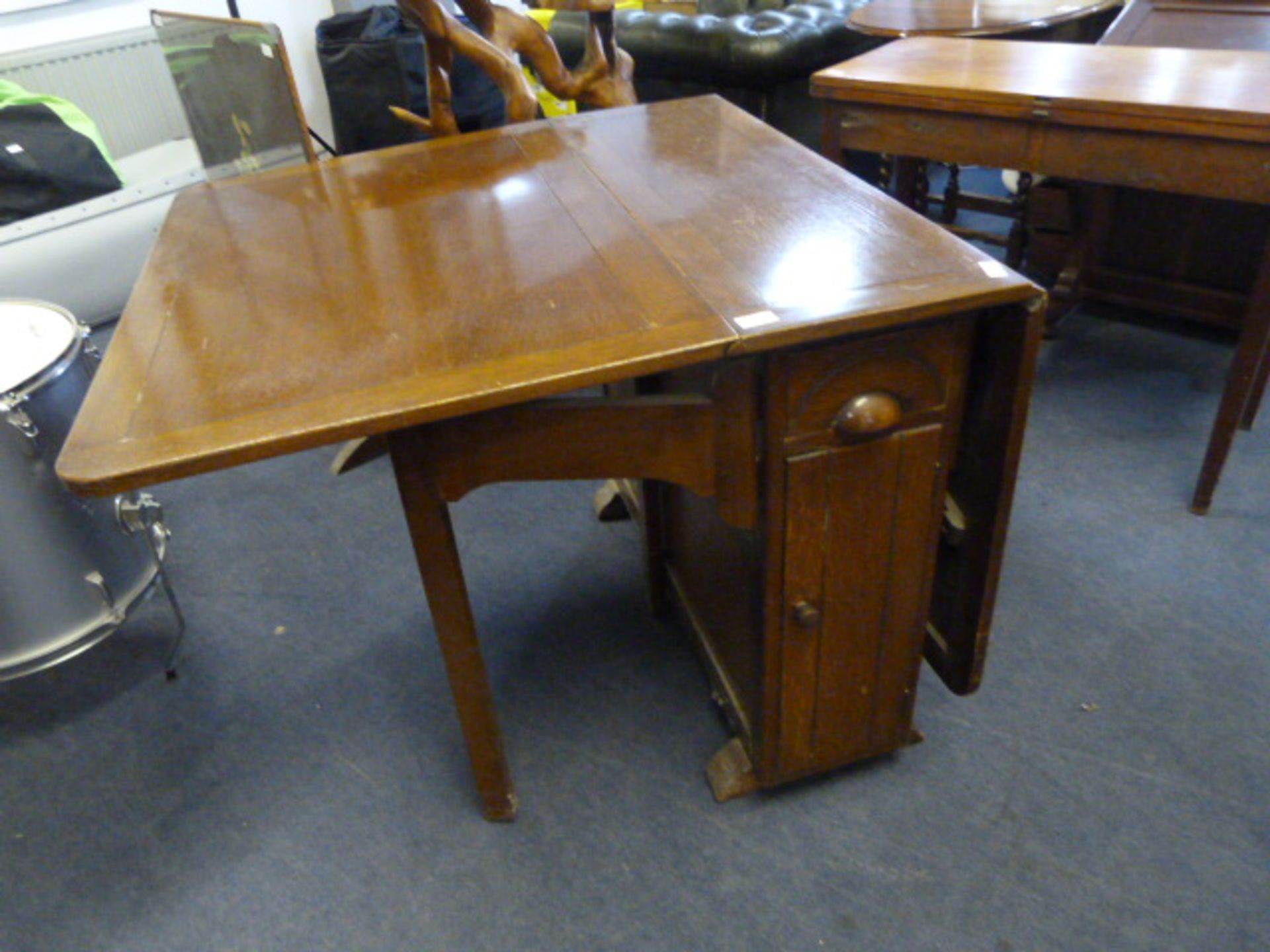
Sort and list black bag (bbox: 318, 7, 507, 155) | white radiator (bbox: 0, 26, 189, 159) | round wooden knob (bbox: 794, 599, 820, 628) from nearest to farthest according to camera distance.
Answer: round wooden knob (bbox: 794, 599, 820, 628) → white radiator (bbox: 0, 26, 189, 159) → black bag (bbox: 318, 7, 507, 155)

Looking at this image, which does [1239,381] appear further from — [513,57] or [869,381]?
[513,57]

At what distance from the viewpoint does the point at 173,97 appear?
→ 3484 mm

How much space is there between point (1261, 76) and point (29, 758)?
2433 mm

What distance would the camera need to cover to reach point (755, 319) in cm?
88

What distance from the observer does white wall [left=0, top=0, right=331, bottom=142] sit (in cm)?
319

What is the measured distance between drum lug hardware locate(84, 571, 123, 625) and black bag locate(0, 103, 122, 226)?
71.4 inches

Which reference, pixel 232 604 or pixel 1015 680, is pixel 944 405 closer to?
pixel 1015 680

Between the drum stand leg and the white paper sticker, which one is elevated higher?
the white paper sticker

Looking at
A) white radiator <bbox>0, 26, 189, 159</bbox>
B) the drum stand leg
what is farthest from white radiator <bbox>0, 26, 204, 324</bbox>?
the drum stand leg

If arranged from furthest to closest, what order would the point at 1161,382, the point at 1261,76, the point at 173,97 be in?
the point at 173,97
the point at 1161,382
the point at 1261,76

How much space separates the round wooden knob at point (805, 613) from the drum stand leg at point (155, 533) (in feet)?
3.52

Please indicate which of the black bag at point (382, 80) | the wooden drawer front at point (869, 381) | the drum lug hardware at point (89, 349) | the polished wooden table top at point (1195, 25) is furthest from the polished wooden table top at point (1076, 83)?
the black bag at point (382, 80)

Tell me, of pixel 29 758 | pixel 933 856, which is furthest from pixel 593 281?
pixel 29 758

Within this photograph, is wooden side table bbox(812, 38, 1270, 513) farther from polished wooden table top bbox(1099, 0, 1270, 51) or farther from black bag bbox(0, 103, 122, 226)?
black bag bbox(0, 103, 122, 226)
